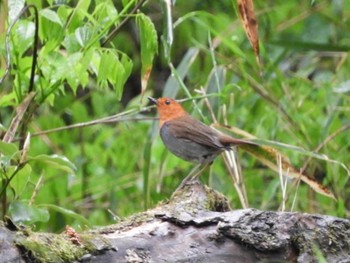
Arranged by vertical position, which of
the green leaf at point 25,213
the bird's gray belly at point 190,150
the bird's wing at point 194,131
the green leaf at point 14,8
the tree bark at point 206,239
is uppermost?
the green leaf at point 14,8

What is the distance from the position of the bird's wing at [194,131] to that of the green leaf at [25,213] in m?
1.38

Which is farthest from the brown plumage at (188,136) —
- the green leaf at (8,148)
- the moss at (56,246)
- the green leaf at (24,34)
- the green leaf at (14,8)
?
the moss at (56,246)

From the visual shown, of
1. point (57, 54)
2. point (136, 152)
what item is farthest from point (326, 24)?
point (57, 54)

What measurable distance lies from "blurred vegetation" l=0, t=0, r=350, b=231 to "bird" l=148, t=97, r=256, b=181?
0.24ft

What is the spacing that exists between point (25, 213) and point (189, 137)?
5.72 feet

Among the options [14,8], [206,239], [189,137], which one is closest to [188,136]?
[189,137]

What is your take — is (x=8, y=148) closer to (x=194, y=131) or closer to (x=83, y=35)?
(x=83, y=35)

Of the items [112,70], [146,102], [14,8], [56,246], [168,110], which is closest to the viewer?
[56,246]

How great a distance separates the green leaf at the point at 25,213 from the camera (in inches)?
154

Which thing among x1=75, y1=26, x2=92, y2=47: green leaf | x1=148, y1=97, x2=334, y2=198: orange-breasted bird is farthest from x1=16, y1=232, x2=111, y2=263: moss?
x1=148, y1=97, x2=334, y2=198: orange-breasted bird

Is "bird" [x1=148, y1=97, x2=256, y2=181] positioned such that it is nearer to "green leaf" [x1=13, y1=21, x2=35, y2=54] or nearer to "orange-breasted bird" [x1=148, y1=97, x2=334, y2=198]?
"orange-breasted bird" [x1=148, y1=97, x2=334, y2=198]

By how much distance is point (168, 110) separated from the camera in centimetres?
587

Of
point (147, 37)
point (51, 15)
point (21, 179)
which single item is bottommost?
point (21, 179)

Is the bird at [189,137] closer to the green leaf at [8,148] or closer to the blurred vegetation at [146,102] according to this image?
the blurred vegetation at [146,102]
